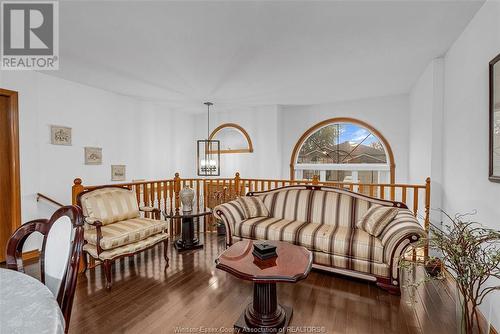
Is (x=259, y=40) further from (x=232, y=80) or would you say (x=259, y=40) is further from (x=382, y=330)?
(x=382, y=330)

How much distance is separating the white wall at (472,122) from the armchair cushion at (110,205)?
12.2 ft

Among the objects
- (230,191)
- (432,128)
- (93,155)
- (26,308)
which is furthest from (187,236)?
(432,128)

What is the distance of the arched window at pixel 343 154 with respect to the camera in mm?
4945

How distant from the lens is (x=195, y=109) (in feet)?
19.0

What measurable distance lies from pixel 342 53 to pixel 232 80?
160cm

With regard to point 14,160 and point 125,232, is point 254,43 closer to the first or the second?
point 125,232

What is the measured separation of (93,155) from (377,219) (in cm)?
434

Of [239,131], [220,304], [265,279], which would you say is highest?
[239,131]

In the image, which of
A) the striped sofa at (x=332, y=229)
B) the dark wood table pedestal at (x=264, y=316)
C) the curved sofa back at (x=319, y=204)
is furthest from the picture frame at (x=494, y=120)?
the dark wood table pedestal at (x=264, y=316)

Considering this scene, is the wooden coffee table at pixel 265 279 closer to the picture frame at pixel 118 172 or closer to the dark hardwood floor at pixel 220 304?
the dark hardwood floor at pixel 220 304

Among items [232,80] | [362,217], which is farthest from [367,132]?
[232,80]

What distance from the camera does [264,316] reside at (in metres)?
1.93

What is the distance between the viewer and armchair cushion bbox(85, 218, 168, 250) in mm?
2652

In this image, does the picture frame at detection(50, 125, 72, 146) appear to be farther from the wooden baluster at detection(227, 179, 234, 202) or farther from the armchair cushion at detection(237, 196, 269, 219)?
the armchair cushion at detection(237, 196, 269, 219)
